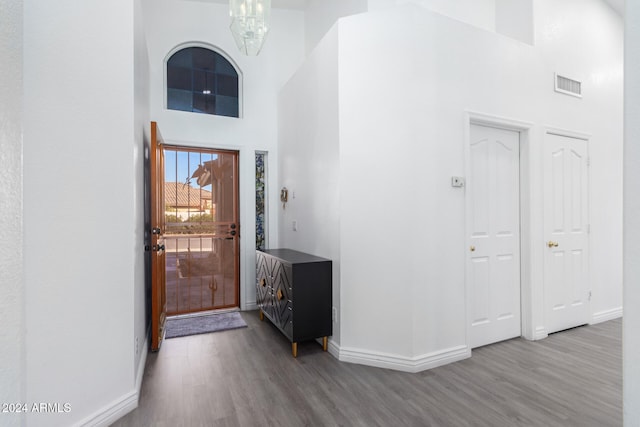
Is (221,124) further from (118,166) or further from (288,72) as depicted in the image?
(118,166)

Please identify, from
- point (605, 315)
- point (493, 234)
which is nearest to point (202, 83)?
point (493, 234)

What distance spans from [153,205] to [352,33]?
7.69 ft

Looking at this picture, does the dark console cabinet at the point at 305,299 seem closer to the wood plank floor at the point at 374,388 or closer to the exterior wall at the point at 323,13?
the wood plank floor at the point at 374,388

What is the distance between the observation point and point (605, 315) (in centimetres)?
377

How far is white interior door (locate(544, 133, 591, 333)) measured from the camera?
10.9 ft

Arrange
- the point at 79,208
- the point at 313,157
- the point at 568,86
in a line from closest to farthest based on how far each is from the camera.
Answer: the point at 79,208
the point at 313,157
the point at 568,86

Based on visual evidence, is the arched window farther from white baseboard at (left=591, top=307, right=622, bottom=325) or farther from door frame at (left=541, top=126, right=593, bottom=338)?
white baseboard at (left=591, top=307, right=622, bottom=325)

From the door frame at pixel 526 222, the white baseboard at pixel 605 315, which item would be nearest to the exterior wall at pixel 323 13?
the door frame at pixel 526 222

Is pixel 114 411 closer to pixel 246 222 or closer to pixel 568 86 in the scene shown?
pixel 246 222

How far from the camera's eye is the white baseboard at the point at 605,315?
3.68 m

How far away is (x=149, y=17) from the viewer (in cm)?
384

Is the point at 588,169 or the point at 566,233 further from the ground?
the point at 588,169

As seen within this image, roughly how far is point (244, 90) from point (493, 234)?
3527mm

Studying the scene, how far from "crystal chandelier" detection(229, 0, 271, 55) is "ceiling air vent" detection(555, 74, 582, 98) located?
3110 mm
